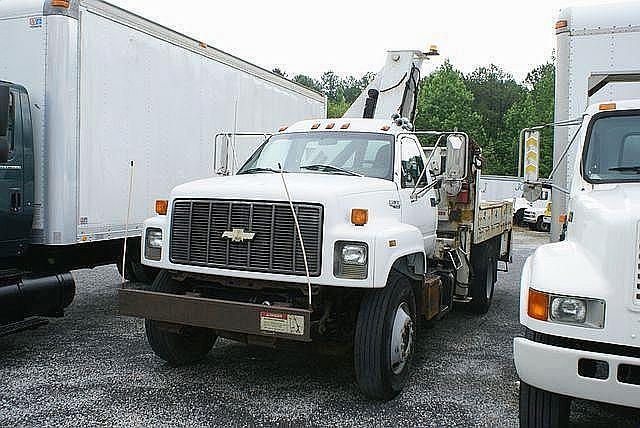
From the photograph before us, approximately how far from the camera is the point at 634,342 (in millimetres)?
3443

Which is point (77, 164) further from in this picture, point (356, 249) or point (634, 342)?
point (634, 342)

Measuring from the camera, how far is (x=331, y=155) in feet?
20.2

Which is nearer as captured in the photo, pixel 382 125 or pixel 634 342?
pixel 634 342

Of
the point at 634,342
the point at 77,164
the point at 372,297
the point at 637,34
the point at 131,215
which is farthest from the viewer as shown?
the point at 131,215

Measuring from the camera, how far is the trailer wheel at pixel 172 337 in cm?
547

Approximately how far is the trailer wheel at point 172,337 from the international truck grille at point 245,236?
15.6 inches

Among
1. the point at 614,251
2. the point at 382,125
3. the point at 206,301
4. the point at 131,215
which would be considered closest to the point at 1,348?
the point at 131,215

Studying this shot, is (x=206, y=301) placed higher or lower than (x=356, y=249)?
lower

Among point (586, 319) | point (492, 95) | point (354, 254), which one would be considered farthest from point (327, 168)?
point (492, 95)

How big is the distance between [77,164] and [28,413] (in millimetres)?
2668

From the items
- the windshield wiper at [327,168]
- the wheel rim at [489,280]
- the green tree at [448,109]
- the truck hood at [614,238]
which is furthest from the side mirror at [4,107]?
the green tree at [448,109]

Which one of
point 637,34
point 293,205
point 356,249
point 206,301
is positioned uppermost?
point 637,34

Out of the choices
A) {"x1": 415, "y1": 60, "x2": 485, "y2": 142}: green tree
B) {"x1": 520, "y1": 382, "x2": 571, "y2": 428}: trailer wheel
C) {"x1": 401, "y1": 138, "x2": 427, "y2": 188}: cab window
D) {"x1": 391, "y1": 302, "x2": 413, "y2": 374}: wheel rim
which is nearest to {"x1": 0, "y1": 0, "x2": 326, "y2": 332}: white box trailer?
{"x1": 401, "y1": 138, "x2": 427, "y2": 188}: cab window

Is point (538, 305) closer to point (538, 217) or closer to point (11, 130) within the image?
point (11, 130)
